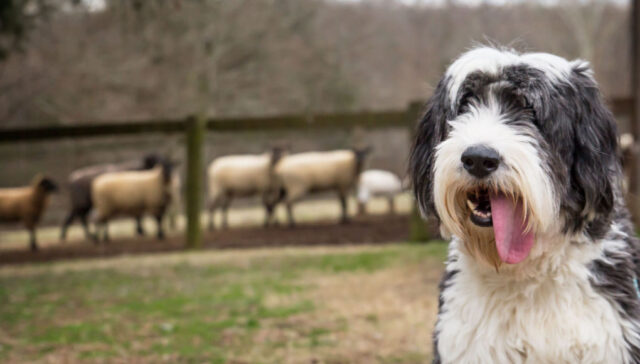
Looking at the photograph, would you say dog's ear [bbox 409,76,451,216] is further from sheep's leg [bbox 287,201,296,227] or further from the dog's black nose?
sheep's leg [bbox 287,201,296,227]

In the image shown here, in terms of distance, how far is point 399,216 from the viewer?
1276 centimetres

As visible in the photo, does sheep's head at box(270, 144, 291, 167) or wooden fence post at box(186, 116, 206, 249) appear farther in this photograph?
sheep's head at box(270, 144, 291, 167)

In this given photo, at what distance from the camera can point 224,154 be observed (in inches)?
591

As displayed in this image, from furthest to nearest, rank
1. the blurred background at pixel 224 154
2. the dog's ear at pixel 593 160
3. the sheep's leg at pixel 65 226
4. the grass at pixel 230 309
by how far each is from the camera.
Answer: the sheep's leg at pixel 65 226
the blurred background at pixel 224 154
the grass at pixel 230 309
the dog's ear at pixel 593 160

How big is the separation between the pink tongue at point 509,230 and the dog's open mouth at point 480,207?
0.04 meters

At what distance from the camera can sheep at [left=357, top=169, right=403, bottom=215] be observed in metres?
13.8

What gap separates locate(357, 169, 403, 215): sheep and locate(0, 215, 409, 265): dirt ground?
1279 mm

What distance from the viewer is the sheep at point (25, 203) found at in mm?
11547

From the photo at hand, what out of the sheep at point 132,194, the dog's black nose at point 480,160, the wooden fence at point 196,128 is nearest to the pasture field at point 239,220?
the sheep at point 132,194

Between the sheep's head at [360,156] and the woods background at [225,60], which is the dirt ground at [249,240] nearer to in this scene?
the sheep's head at [360,156]

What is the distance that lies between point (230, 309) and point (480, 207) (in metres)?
4.00

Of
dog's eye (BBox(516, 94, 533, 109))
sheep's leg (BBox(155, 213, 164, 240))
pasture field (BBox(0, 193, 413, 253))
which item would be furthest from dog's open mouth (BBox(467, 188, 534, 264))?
sheep's leg (BBox(155, 213, 164, 240))

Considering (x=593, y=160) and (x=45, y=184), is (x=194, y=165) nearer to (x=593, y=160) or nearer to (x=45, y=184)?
(x=45, y=184)

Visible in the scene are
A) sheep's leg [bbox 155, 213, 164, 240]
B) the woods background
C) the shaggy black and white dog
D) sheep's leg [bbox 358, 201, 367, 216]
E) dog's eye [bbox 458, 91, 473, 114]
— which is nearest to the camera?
the shaggy black and white dog
